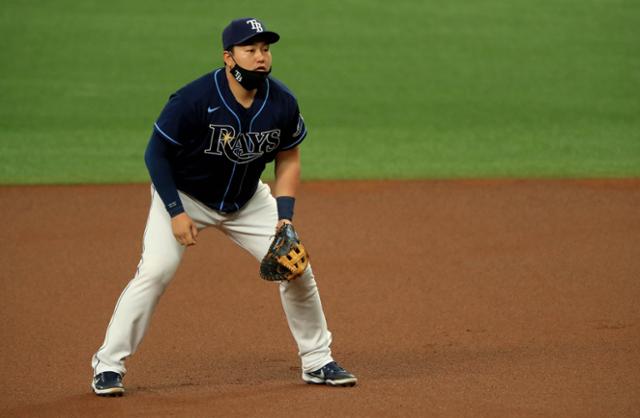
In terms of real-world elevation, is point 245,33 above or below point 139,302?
above

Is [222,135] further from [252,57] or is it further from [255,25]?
[255,25]

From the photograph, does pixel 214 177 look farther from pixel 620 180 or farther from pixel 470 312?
pixel 620 180

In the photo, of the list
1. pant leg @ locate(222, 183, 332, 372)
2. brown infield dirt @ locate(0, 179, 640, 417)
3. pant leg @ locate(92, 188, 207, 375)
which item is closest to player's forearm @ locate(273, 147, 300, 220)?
pant leg @ locate(222, 183, 332, 372)

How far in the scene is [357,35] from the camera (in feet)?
44.8

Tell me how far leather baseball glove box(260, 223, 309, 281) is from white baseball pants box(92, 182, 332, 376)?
16cm

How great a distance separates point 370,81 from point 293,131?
739cm

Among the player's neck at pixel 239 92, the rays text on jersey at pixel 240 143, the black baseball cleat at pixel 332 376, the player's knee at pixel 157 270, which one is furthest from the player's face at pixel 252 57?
the black baseball cleat at pixel 332 376

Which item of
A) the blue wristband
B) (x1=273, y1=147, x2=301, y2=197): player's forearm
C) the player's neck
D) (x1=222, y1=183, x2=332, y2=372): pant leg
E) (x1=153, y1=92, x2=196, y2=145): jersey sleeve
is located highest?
the player's neck

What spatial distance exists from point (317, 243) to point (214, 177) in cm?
271

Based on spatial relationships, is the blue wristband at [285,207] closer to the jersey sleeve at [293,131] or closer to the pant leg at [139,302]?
the jersey sleeve at [293,131]

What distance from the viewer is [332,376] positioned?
17.2 ft

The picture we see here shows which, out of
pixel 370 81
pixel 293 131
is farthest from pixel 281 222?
pixel 370 81

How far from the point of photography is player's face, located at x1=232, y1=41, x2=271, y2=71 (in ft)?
16.4

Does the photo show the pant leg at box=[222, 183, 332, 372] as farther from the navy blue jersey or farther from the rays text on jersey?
the rays text on jersey
